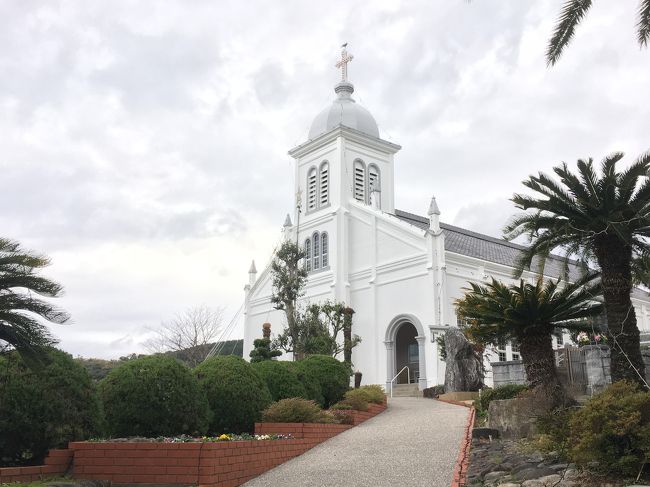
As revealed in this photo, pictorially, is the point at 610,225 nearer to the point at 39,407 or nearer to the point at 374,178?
the point at 39,407

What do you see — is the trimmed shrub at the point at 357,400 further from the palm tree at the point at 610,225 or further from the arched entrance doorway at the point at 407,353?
the arched entrance doorway at the point at 407,353

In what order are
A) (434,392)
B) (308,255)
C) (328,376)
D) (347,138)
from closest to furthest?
(328,376), (434,392), (308,255), (347,138)

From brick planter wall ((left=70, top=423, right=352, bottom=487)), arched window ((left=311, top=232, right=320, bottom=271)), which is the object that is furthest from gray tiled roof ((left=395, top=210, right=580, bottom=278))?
brick planter wall ((left=70, top=423, right=352, bottom=487))

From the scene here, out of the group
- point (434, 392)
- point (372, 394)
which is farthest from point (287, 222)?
point (372, 394)

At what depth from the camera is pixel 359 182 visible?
41719 mm

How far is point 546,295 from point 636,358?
2.27m

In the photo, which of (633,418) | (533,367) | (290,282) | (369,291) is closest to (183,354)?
(369,291)

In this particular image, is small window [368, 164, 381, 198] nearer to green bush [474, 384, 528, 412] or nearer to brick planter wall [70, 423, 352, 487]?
green bush [474, 384, 528, 412]

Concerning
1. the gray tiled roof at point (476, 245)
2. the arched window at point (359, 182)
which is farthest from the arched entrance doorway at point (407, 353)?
the arched window at point (359, 182)

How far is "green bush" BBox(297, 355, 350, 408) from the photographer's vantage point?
19969 mm

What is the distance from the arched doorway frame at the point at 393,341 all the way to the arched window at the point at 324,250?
245 inches

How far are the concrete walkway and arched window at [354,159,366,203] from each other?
24431 millimetres

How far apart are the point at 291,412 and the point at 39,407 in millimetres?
5581

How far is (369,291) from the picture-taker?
36.9 meters
